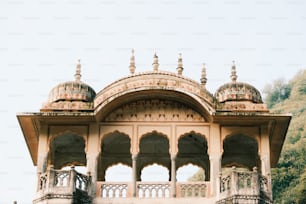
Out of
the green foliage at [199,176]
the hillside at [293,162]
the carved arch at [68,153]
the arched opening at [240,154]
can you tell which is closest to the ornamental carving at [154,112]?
the carved arch at [68,153]

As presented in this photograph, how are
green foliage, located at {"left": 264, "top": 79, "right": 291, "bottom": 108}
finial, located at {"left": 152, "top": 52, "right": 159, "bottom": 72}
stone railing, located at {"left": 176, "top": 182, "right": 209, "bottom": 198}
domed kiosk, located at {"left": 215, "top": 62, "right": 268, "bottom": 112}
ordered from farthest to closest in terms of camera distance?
green foliage, located at {"left": 264, "top": 79, "right": 291, "bottom": 108} < finial, located at {"left": 152, "top": 52, "right": 159, "bottom": 72} < domed kiosk, located at {"left": 215, "top": 62, "right": 268, "bottom": 112} < stone railing, located at {"left": 176, "top": 182, "right": 209, "bottom": 198}

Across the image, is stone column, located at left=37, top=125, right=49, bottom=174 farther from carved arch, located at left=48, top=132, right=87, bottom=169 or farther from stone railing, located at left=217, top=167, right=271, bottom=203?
stone railing, located at left=217, top=167, right=271, bottom=203

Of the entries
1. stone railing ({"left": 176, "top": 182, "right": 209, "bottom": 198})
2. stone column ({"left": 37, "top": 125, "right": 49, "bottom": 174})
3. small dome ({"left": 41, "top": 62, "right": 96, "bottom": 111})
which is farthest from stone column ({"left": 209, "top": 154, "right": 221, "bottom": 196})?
stone column ({"left": 37, "top": 125, "right": 49, "bottom": 174})

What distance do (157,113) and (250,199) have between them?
3808 millimetres

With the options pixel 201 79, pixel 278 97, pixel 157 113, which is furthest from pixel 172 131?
pixel 278 97

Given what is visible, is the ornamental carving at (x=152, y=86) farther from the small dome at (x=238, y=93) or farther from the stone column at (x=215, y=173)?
the stone column at (x=215, y=173)

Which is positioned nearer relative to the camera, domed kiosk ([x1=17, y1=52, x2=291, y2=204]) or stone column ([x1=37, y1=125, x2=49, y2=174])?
domed kiosk ([x1=17, y1=52, x2=291, y2=204])

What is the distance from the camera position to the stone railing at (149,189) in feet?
59.2

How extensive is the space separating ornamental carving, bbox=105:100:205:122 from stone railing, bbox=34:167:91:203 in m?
2.29

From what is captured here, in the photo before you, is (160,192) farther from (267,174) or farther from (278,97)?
(278,97)

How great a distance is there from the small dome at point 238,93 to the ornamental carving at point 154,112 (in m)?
0.94

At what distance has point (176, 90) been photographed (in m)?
18.5

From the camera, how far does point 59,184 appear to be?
1736cm

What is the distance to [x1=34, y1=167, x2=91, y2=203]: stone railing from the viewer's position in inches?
675
